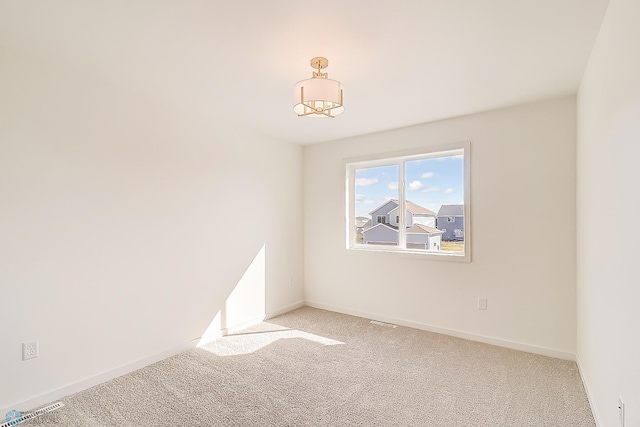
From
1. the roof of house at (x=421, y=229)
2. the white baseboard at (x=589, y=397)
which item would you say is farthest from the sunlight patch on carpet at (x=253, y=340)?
the white baseboard at (x=589, y=397)

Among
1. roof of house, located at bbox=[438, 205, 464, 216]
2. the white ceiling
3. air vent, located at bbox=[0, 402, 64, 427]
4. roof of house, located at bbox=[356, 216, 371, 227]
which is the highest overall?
the white ceiling

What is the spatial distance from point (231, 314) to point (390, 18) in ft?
10.8

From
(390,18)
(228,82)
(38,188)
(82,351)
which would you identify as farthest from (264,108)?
(82,351)

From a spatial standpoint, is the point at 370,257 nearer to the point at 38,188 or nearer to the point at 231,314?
the point at 231,314

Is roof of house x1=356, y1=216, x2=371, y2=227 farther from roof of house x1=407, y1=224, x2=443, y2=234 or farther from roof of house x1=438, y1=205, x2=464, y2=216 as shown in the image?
roof of house x1=438, y1=205, x2=464, y2=216

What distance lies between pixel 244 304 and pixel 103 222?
6.05 feet

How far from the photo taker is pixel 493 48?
2.12 m

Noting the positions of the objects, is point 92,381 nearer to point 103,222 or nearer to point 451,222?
point 103,222

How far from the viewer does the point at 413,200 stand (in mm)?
4008

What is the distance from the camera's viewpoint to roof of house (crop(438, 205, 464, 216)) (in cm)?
362

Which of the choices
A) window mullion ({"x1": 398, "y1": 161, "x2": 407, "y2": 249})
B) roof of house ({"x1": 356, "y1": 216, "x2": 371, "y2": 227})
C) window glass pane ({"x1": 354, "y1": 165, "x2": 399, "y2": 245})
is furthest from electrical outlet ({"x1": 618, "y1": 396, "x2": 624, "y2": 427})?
roof of house ({"x1": 356, "y1": 216, "x2": 371, "y2": 227})

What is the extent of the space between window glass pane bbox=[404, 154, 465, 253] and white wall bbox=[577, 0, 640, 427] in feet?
4.10

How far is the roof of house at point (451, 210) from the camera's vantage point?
3.62 m

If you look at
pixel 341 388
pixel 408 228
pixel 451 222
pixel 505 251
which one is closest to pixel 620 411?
pixel 341 388
